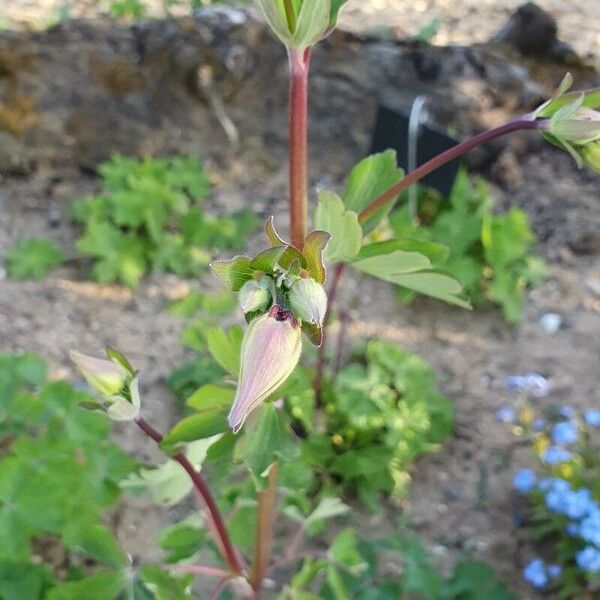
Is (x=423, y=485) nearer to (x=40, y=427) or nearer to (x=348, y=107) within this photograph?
(x=40, y=427)

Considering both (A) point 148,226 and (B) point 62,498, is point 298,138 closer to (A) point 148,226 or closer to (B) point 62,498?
(B) point 62,498

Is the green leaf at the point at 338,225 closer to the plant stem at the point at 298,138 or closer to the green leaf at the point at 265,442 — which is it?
the plant stem at the point at 298,138

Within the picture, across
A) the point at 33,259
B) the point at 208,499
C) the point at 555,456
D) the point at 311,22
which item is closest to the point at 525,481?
the point at 555,456

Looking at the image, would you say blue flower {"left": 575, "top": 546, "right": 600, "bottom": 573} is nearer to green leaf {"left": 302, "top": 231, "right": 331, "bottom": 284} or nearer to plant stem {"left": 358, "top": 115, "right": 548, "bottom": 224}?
plant stem {"left": 358, "top": 115, "right": 548, "bottom": 224}

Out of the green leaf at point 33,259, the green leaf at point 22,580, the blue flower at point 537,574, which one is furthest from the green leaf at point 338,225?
the green leaf at point 33,259

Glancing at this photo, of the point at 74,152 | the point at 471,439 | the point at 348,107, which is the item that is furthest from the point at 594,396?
the point at 74,152

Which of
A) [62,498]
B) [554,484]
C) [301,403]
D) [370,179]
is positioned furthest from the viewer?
[301,403]
